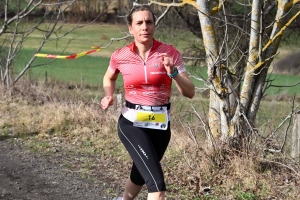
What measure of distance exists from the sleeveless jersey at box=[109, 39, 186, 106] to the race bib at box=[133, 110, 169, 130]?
0.24 feet

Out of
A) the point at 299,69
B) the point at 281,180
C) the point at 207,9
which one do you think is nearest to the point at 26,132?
the point at 207,9

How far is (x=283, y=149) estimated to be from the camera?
274 inches

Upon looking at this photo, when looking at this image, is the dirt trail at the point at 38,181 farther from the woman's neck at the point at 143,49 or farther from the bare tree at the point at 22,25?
the bare tree at the point at 22,25

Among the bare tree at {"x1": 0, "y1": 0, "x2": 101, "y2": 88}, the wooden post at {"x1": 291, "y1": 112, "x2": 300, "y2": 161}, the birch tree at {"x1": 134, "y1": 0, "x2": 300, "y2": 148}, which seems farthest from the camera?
the bare tree at {"x1": 0, "y1": 0, "x2": 101, "y2": 88}

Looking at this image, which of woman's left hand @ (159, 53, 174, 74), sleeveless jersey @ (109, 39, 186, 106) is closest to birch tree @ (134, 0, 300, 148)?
sleeveless jersey @ (109, 39, 186, 106)

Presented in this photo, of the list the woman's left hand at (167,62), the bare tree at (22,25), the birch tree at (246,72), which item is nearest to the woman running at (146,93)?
the woman's left hand at (167,62)

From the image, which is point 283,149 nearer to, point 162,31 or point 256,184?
point 256,184

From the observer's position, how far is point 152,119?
4.79 meters

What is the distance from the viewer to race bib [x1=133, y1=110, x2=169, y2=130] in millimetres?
4789

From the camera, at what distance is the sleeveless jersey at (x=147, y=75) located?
4715 mm

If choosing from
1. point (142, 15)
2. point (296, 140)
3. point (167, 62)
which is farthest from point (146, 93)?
point (296, 140)

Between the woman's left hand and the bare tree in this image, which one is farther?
the bare tree

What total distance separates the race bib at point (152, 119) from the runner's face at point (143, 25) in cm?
58

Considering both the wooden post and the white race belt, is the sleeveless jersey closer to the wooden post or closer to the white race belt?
the white race belt
